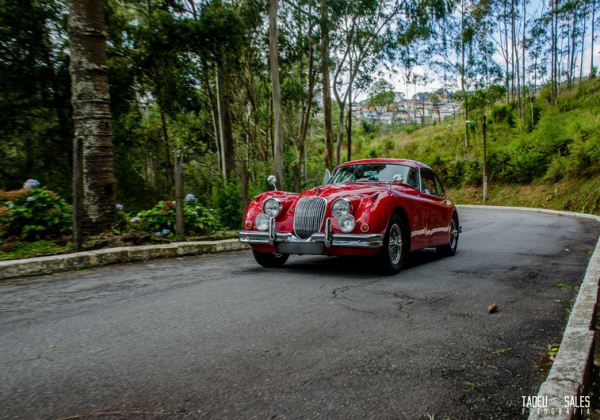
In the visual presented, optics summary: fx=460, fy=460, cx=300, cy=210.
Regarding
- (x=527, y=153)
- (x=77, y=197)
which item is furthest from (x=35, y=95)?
(x=527, y=153)

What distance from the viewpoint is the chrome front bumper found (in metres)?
5.52

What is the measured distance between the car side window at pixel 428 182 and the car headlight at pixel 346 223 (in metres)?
2.28

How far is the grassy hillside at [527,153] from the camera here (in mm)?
27828

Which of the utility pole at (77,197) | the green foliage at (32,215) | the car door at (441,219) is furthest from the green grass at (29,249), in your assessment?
the car door at (441,219)

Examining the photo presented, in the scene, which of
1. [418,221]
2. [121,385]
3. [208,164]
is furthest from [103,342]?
[208,164]

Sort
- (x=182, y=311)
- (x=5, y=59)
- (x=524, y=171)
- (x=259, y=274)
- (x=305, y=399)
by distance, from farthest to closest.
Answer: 1. (x=524, y=171)
2. (x=5, y=59)
3. (x=259, y=274)
4. (x=182, y=311)
5. (x=305, y=399)

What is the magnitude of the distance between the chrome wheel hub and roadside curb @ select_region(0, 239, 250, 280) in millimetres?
3582

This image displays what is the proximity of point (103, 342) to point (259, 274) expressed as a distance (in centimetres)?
291

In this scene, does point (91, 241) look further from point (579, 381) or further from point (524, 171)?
point (524, 171)

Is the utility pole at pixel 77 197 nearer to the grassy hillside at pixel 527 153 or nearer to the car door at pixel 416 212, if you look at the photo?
the car door at pixel 416 212

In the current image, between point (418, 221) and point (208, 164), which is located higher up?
point (208, 164)

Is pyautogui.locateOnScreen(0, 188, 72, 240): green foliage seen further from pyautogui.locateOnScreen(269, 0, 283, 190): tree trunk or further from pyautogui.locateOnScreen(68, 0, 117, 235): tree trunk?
pyautogui.locateOnScreen(269, 0, 283, 190): tree trunk

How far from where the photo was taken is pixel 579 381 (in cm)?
237

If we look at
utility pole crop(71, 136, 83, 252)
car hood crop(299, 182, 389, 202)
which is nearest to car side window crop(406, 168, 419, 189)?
car hood crop(299, 182, 389, 202)
